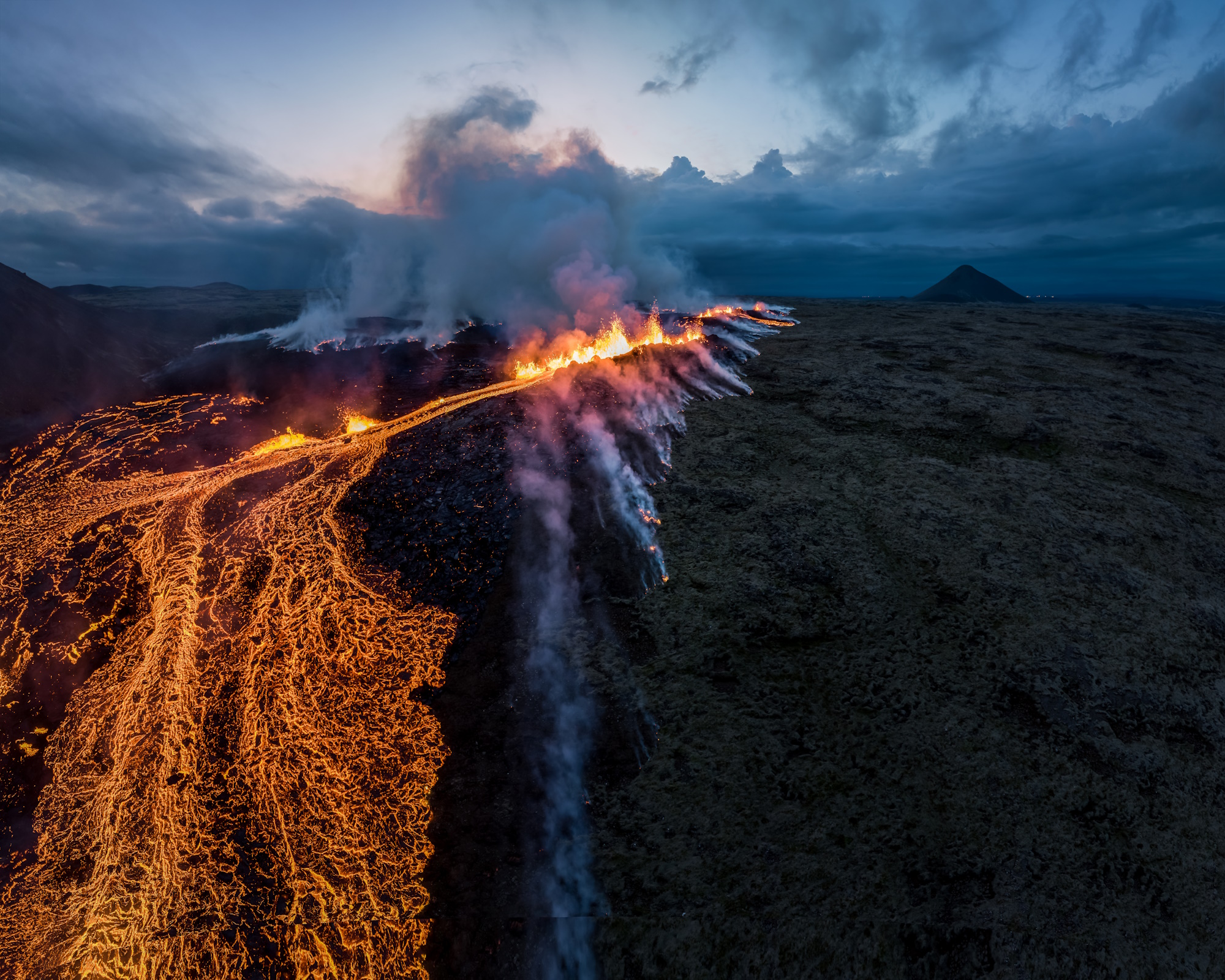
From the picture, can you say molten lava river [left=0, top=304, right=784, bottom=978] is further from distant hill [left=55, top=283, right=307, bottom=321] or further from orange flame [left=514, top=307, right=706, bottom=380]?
distant hill [left=55, top=283, right=307, bottom=321]

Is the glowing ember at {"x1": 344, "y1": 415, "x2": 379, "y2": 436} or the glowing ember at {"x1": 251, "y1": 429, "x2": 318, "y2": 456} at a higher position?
the glowing ember at {"x1": 344, "y1": 415, "x2": 379, "y2": 436}

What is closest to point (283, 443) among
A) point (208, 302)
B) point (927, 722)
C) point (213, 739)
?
point (213, 739)

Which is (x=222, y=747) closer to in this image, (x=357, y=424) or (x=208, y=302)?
(x=357, y=424)

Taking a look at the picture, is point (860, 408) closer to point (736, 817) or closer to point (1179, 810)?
point (1179, 810)

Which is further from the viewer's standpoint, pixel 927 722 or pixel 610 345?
pixel 610 345

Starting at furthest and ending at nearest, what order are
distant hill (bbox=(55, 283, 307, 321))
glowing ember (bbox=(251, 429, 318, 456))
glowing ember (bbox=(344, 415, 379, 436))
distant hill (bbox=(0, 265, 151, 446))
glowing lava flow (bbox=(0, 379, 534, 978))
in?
distant hill (bbox=(55, 283, 307, 321))
distant hill (bbox=(0, 265, 151, 446))
glowing ember (bbox=(344, 415, 379, 436))
glowing ember (bbox=(251, 429, 318, 456))
glowing lava flow (bbox=(0, 379, 534, 978))

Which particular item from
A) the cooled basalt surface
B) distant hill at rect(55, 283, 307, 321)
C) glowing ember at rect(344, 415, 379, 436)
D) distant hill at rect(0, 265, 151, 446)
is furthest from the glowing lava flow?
distant hill at rect(55, 283, 307, 321)
